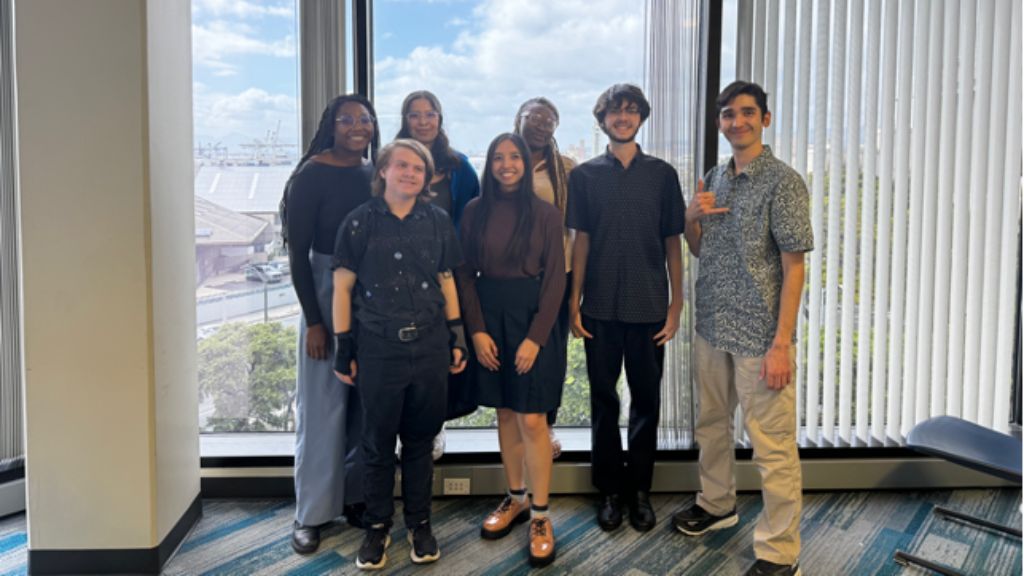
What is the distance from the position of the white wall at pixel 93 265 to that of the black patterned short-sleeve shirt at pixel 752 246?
1821 mm

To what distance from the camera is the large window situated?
2.33 metres

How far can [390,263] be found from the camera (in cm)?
175

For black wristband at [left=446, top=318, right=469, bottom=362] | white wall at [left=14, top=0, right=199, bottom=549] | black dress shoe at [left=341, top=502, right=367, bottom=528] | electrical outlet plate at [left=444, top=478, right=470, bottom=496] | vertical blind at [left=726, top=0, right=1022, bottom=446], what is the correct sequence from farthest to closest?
electrical outlet plate at [left=444, top=478, right=470, bottom=496] → vertical blind at [left=726, top=0, right=1022, bottom=446] → black dress shoe at [left=341, top=502, right=367, bottom=528] → black wristband at [left=446, top=318, right=469, bottom=362] → white wall at [left=14, top=0, right=199, bottom=549]

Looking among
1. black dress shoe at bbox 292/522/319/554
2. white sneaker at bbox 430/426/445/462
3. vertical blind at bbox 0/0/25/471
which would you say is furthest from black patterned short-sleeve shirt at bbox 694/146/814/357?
vertical blind at bbox 0/0/25/471

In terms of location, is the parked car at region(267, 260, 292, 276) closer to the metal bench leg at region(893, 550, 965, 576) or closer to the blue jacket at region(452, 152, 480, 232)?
the blue jacket at region(452, 152, 480, 232)

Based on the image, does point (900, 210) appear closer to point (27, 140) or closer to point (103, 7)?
point (103, 7)

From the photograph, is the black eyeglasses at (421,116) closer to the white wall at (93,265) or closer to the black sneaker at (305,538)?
the white wall at (93,265)

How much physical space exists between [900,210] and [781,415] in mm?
1152

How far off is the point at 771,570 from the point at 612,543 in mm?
520

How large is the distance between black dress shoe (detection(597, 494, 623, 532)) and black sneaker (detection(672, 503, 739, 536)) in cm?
20

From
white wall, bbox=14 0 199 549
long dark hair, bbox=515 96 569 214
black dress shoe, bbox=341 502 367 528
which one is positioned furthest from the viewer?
black dress shoe, bbox=341 502 367 528

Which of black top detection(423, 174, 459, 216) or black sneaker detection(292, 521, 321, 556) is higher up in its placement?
black top detection(423, 174, 459, 216)

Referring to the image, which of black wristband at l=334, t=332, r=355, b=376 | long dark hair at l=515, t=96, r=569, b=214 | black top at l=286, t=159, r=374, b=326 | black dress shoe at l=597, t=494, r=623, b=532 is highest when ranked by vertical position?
long dark hair at l=515, t=96, r=569, b=214

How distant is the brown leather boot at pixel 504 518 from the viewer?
6.87 ft
